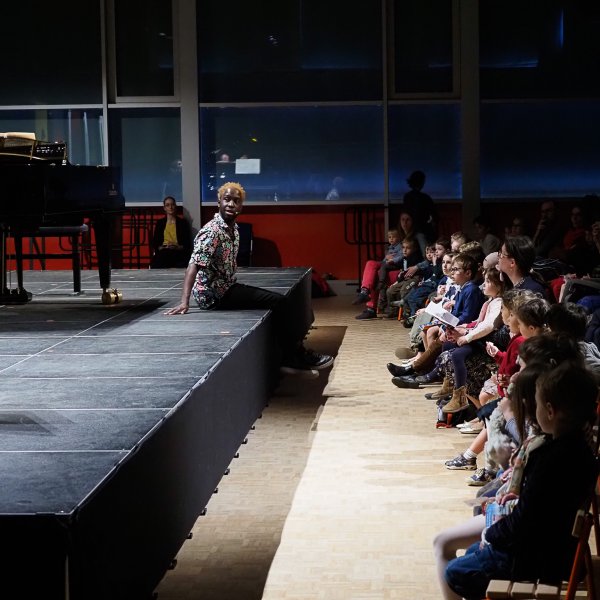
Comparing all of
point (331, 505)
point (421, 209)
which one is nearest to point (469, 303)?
point (331, 505)

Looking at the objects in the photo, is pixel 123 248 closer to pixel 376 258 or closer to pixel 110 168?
pixel 376 258

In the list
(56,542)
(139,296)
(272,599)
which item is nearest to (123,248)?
(139,296)

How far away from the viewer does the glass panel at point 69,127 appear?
42.3ft

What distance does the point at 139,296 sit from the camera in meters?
7.83

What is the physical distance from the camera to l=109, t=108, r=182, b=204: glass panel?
12.9 metres

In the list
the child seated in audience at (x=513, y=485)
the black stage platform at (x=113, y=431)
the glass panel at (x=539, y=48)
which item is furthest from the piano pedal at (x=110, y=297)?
the glass panel at (x=539, y=48)

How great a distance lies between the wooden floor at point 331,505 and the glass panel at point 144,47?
22.0ft

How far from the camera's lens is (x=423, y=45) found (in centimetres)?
1270

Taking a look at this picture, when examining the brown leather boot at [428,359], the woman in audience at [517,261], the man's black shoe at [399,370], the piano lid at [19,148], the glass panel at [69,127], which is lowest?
the man's black shoe at [399,370]

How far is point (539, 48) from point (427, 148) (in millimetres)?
1652

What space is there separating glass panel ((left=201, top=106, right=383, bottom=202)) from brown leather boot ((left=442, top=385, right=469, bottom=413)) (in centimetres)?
708

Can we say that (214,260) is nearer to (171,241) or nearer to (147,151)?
(171,241)

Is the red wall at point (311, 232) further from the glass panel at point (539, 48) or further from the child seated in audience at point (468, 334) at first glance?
the child seated in audience at point (468, 334)

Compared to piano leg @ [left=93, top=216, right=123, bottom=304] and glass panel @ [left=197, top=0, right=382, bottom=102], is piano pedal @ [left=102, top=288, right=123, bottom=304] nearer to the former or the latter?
piano leg @ [left=93, top=216, right=123, bottom=304]
